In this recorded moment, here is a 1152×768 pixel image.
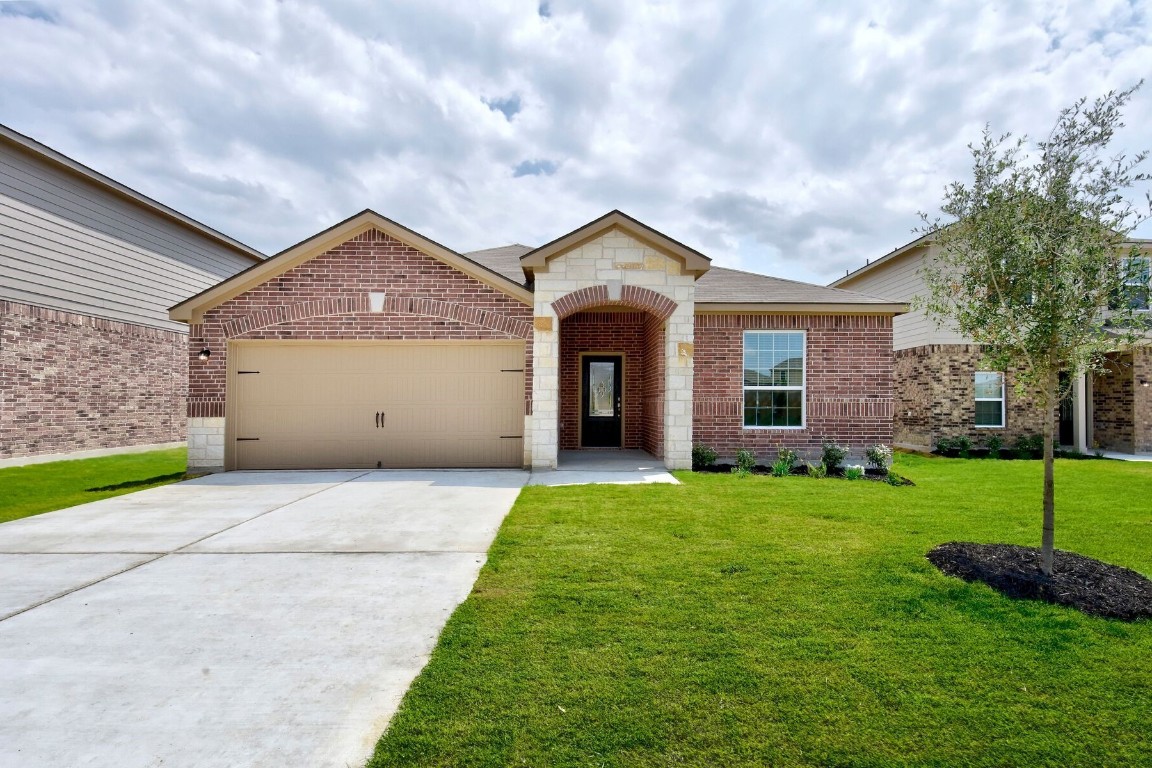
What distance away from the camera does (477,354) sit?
10883 mm

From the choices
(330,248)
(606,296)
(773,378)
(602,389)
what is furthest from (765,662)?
(602,389)

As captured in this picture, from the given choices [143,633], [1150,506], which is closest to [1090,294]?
[1150,506]

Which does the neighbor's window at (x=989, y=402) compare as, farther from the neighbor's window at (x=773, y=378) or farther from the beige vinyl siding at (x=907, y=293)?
the neighbor's window at (x=773, y=378)

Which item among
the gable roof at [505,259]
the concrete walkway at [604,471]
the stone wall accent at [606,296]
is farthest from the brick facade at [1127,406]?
the gable roof at [505,259]

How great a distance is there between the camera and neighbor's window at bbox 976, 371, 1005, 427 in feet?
48.9

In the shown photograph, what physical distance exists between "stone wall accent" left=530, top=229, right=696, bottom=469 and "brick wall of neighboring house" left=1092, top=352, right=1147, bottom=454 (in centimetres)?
1256

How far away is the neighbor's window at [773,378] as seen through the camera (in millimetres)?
11656

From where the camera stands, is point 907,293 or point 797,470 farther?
point 907,293

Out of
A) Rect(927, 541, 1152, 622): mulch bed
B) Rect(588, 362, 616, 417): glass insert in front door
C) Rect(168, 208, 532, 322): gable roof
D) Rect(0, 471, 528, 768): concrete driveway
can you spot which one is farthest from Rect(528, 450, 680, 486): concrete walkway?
Rect(927, 541, 1152, 622): mulch bed

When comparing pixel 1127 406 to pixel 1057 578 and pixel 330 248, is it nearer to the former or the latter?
pixel 1057 578

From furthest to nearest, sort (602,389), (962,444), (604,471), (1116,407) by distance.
A: (1116,407) → (962,444) → (602,389) → (604,471)

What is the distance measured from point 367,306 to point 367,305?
0.06ft

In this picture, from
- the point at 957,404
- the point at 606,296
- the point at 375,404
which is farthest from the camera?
the point at 957,404

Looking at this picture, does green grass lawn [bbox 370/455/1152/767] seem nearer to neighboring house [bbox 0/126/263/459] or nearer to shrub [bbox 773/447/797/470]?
shrub [bbox 773/447/797/470]
